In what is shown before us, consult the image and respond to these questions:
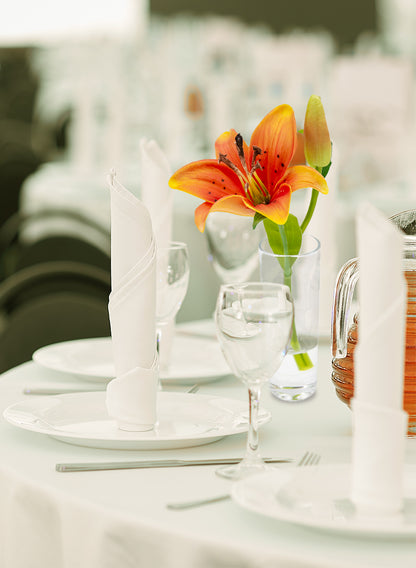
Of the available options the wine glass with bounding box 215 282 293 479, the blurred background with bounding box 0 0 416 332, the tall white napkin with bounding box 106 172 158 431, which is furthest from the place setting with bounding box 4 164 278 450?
the blurred background with bounding box 0 0 416 332

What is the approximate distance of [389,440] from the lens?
2.77 ft

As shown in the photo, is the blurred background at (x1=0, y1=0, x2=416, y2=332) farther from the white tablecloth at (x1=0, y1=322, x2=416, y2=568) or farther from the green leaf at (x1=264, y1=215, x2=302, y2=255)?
the white tablecloth at (x1=0, y1=322, x2=416, y2=568)

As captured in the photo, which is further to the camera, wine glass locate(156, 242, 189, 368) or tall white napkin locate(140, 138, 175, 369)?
tall white napkin locate(140, 138, 175, 369)

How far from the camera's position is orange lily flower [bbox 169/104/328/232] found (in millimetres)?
1175

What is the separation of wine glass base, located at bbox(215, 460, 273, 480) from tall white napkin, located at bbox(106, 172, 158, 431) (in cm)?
16

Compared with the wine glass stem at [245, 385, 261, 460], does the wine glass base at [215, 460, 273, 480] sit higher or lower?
lower

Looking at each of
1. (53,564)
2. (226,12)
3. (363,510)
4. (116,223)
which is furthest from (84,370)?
(226,12)

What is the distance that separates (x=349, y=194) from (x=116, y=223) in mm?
3191

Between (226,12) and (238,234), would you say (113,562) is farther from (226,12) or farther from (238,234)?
(226,12)

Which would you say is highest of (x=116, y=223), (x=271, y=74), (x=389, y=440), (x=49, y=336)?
(x=271, y=74)

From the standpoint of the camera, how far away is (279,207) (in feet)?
3.73

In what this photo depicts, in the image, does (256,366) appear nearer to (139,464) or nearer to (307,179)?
(139,464)

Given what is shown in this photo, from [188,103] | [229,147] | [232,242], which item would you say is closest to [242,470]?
[229,147]

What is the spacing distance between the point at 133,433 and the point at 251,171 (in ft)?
1.21
